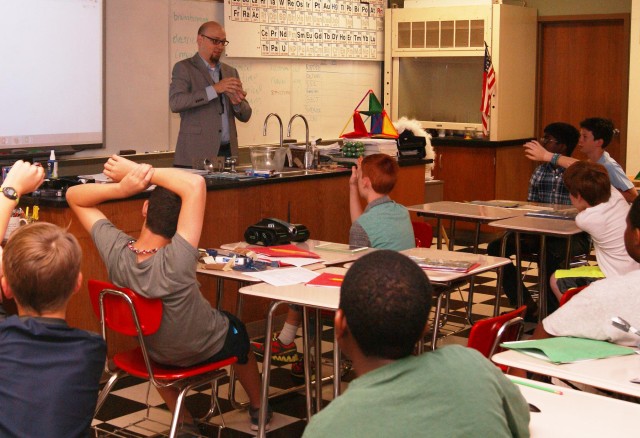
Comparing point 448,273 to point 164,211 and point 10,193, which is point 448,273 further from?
point 10,193

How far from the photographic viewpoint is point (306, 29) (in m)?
8.52

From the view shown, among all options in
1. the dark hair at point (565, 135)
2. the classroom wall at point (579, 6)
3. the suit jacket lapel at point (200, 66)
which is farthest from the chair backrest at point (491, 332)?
the classroom wall at point (579, 6)

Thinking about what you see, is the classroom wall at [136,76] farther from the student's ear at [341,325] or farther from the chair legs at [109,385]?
the student's ear at [341,325]

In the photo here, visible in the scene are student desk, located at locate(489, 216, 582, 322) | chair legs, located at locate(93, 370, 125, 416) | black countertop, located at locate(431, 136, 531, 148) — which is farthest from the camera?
black countertop, located at locate(431, 136, 531, 148)

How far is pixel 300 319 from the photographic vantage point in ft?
15.3

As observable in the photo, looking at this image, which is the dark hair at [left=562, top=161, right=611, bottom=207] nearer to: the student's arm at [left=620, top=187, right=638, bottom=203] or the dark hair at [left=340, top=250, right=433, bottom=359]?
the student's arm at [left=620, top=187, right=638, bottom=203]

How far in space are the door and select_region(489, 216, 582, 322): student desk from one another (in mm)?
3779

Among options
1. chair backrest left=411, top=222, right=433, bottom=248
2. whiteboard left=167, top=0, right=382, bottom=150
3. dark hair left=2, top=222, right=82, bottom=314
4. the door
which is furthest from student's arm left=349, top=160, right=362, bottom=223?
the door

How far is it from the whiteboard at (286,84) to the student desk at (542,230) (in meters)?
2.96

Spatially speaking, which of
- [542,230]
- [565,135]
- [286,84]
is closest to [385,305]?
[542,230]

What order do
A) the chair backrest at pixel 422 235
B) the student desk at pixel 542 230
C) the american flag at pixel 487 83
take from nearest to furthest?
the student desk at pixel 542 230 → the chair backrest at pixel 422 235 → the american flag at pixel 487 83

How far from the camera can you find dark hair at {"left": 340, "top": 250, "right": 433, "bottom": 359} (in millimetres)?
1659

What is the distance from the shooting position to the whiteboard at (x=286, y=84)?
7.30 m

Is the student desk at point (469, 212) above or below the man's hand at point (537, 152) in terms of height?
below
